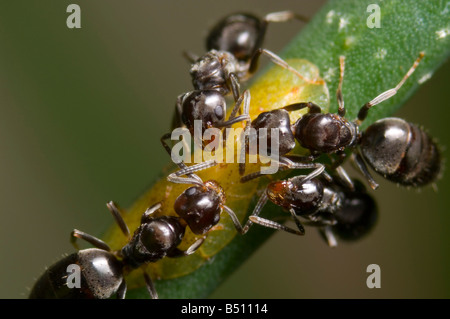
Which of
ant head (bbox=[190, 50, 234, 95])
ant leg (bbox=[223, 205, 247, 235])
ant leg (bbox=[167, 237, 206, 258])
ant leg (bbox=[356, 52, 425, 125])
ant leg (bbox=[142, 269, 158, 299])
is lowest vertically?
ant leg (bbox=[142, 269, 158, 299])

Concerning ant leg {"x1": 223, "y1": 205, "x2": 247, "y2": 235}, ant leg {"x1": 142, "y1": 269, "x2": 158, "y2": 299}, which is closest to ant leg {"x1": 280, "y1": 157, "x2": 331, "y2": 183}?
ant leg {"x1": 223, "y1": 205, "x2": 247, "y2": 235}

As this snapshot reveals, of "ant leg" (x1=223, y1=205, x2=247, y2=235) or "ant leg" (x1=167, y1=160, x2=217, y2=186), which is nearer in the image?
"ant leg" (x1=223, y1=205, x2=247, y2=235)

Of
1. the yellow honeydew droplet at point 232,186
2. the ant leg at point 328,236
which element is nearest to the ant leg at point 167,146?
the yellow honeydew droplet at point 232,186

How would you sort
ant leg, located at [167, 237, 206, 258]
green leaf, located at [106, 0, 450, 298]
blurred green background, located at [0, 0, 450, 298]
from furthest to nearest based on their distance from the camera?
blurred green background, located at [0, 0, 450, 298] < ant leg, located at [167, 237, 206, 258] < green leaf, located at [106, 0, 450, 298]

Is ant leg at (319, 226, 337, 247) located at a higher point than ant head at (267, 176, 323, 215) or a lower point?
lower

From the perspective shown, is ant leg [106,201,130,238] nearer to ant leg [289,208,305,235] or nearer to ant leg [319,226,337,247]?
ant leg [289,208,305,235]

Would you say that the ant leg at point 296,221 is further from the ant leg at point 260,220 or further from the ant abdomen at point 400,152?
the ant abdomen at point 400,152

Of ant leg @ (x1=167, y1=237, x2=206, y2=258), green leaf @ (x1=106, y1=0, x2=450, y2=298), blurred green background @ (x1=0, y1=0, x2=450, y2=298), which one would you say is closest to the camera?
green leaf @ (x1=106, y1=0, x2=450, y2=298)
